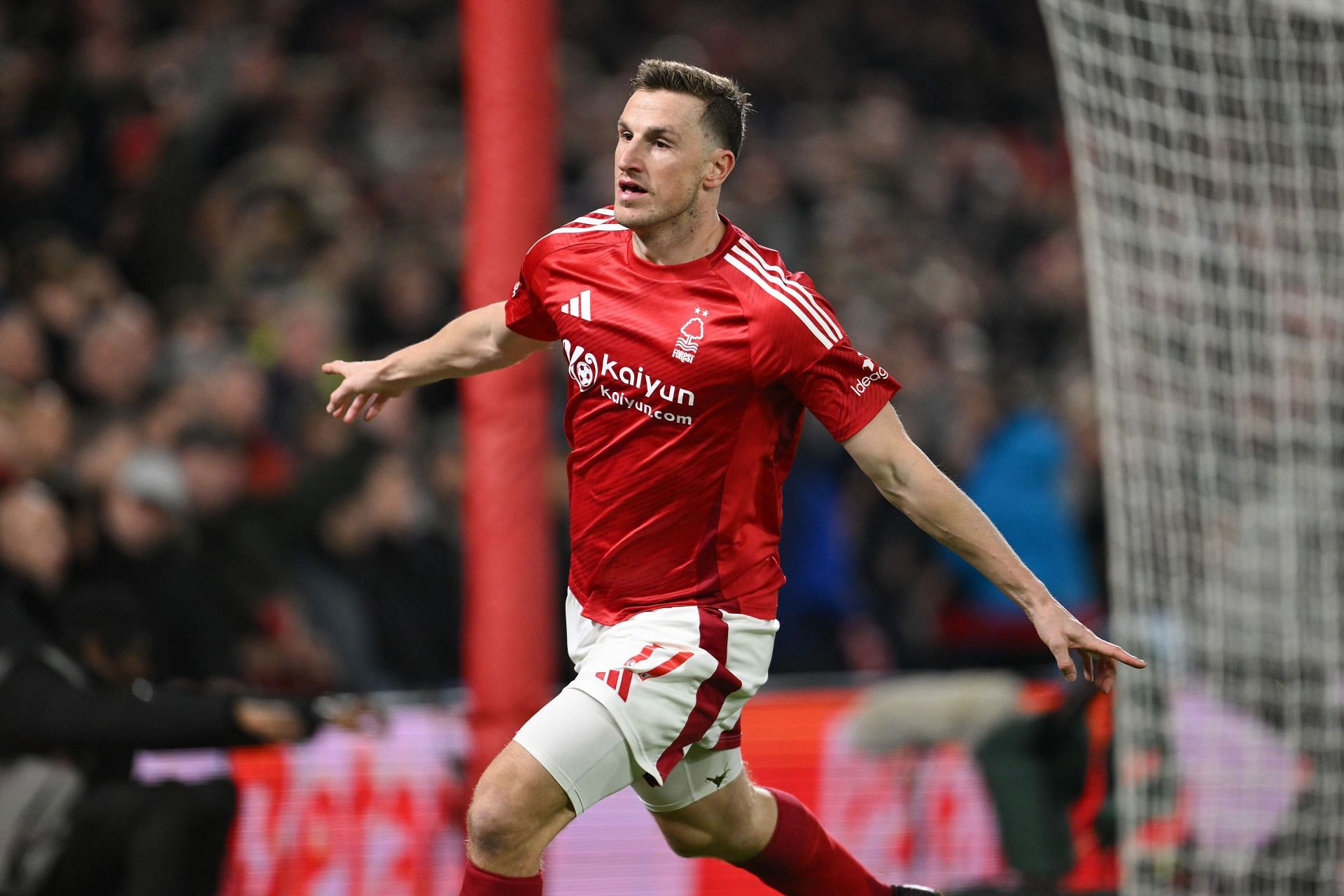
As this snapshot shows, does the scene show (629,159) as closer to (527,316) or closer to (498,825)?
(527,316)

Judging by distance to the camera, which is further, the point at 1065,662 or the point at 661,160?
the point at 661,160

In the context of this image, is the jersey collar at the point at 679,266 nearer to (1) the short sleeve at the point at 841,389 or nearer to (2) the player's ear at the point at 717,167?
(2) the player's ear at the point at 717,167

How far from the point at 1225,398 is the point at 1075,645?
466 cm

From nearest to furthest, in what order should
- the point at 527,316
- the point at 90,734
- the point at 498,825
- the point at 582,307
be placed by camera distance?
the point at 498,825
the point at 582,307
the point at 527,316
the point at 90,734

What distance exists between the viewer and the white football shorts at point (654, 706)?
3711 mm

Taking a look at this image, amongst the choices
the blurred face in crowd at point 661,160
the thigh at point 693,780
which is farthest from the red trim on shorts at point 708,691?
the blurred face in crowd at point 661,160

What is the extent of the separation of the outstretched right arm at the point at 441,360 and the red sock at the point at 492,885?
123cm

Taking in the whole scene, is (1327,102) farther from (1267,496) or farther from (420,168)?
(420,168)

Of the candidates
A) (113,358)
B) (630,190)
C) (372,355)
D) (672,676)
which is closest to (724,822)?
(672,676)

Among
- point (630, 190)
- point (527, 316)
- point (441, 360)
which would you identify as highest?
point (630, 190)

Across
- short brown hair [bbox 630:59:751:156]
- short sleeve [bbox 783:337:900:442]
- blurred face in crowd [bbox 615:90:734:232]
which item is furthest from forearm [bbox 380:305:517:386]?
short sleeve [bbox 783:337:900:442]

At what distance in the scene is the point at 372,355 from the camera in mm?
8523

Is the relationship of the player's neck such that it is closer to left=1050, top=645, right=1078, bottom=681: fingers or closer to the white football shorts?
the white football shorts

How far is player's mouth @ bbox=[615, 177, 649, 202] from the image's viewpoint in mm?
3834
